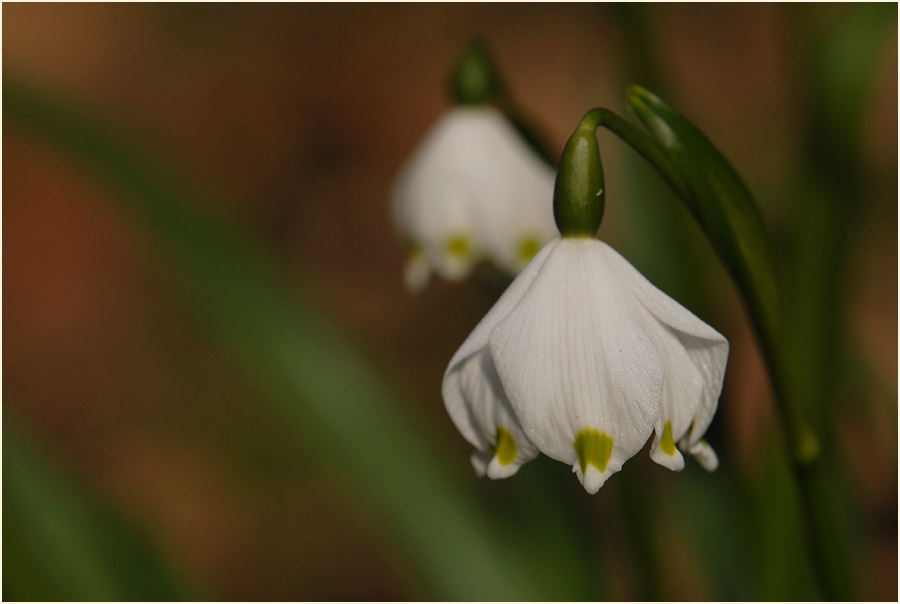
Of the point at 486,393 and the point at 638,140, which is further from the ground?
the point at 638,140

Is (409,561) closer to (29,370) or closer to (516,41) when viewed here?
(29,370)

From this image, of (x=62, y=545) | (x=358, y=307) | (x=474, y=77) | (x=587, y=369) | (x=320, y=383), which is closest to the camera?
(x=587, y=369)

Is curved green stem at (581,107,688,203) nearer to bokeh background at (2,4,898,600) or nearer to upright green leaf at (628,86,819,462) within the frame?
upright green leaf at (628,86,819,462)

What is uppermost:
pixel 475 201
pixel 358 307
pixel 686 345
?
pixel 475 201

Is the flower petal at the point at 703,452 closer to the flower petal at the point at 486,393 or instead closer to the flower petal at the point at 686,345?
the flower petal at the point at 686,345

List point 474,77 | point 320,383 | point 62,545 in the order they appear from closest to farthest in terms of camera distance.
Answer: point 474,77 → point 62,545 → point 320,383

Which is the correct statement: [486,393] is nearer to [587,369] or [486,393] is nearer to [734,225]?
[587,369]

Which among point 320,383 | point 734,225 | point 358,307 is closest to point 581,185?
point 734,225
